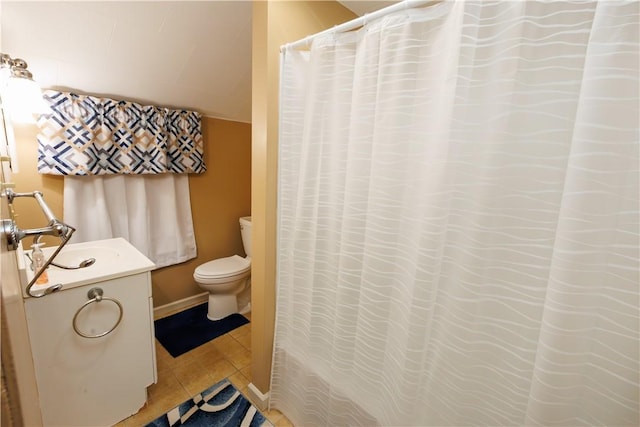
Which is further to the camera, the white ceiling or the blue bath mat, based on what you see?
the blue bath mat

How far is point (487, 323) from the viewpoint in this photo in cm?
76

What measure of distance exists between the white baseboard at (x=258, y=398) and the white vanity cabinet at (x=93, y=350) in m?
0.53

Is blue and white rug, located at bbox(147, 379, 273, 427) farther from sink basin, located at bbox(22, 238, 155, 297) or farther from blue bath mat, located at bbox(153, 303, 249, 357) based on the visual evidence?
sink basin, located at bbox(22, 238, 155, 297)

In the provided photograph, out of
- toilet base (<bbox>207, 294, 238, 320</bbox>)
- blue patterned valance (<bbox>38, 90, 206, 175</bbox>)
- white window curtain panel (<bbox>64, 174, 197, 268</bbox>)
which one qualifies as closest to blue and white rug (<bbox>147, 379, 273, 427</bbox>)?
toilet base (<bbox>207, 294, 238, 320</bbox>)

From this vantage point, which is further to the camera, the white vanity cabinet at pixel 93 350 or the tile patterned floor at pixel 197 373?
the tile patterned floor at pixel 197 373

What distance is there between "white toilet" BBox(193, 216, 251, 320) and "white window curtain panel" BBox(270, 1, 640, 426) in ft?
3.94

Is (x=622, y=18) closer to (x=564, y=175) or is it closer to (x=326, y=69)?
(x=564, y=175)

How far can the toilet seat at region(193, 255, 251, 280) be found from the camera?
2.11 metres

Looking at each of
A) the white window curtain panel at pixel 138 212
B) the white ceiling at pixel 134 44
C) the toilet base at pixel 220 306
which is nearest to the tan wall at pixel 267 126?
the white ceiling at pixel 134 44

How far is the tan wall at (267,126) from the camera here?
45.9 inches

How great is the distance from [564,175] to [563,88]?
0.20m

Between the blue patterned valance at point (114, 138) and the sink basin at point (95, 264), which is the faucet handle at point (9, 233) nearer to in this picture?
the sink basin at point (95, 264)

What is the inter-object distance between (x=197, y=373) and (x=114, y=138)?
5.35 feet

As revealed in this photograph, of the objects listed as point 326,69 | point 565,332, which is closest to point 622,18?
point 565,332
